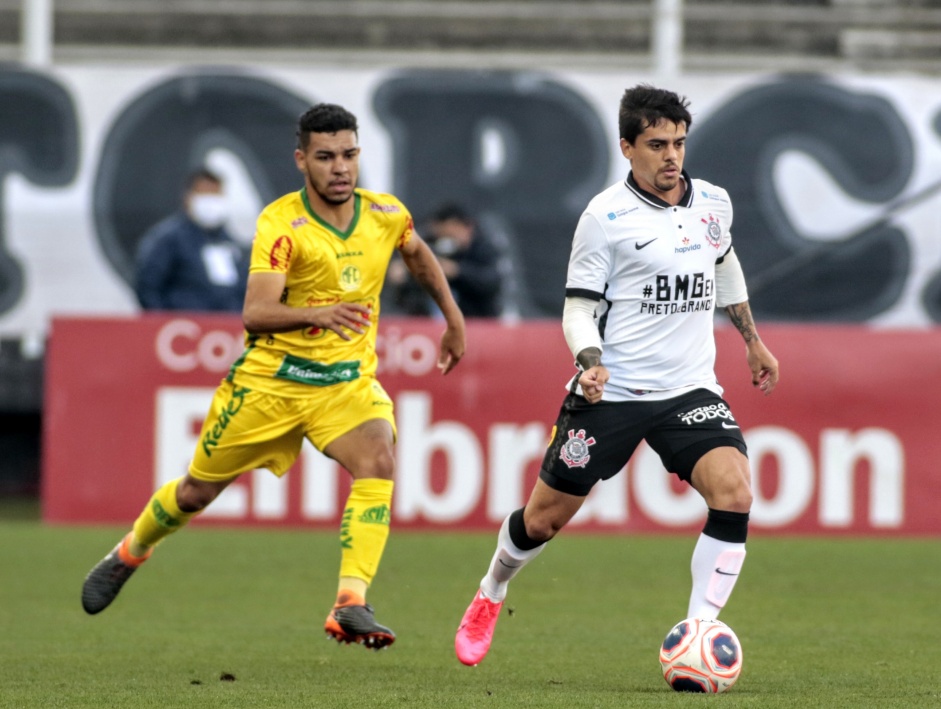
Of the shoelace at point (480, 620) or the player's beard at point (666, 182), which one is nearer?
the player's beard at point (666, 182)

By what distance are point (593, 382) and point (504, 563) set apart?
106cm

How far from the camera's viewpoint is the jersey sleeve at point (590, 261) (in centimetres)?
657

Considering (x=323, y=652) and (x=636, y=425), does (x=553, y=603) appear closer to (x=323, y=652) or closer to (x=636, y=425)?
(x=323, y=652)

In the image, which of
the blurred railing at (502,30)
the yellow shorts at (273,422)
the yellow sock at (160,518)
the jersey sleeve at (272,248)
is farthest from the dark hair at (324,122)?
the blurred railing at (502,30)

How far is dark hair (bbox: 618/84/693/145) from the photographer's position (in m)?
6.55

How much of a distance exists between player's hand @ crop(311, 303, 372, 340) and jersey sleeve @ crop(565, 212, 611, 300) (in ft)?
2.55

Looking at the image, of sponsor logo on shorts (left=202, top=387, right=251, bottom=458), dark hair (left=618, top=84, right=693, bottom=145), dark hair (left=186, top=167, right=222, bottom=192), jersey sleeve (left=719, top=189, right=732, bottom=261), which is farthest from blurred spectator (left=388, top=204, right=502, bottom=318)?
dark hair (left=618, top=84, right=693, bottom=145)

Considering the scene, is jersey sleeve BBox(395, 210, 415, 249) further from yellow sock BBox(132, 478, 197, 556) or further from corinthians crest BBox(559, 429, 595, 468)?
yellow sock BBox(132, 478, 197, 556)

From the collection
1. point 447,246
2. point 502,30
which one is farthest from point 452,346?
point 502,30

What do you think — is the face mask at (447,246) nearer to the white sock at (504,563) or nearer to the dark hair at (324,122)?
the dark hair at (324,122)

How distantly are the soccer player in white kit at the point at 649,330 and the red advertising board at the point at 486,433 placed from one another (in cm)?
554

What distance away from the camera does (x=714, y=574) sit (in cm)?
641

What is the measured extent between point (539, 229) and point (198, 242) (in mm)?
2934

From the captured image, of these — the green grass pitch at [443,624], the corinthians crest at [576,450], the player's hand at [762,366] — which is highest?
the player's hand at [762,366]
